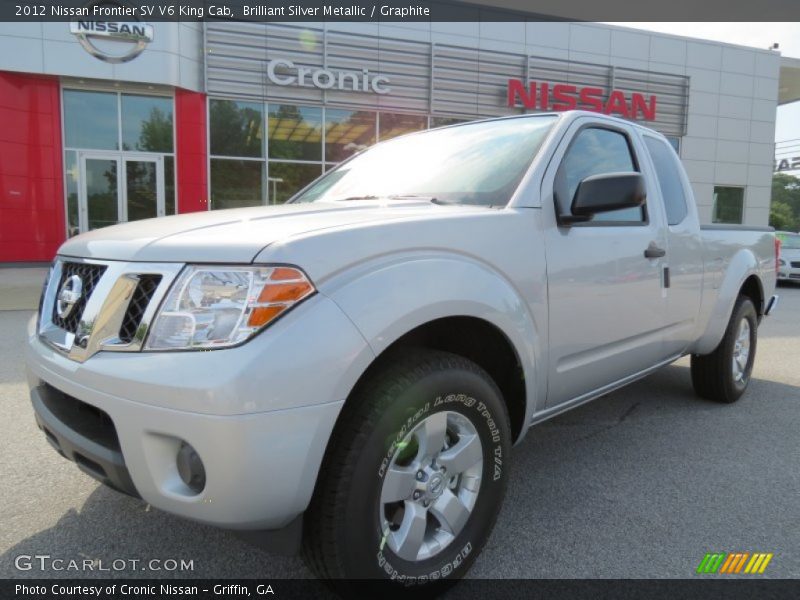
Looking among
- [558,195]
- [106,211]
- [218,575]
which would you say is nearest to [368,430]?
[218,575]

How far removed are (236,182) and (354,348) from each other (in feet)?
47.5

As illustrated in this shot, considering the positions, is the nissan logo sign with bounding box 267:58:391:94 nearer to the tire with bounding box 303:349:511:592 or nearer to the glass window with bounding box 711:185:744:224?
the glass window with bounding box 711:185:744:224

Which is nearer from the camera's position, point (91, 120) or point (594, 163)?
point (594, 163)

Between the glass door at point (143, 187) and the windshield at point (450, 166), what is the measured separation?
12301 millimetres

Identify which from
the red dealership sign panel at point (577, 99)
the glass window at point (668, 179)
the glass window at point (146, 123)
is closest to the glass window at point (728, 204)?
the red dealership sign panel at point (577, 99)

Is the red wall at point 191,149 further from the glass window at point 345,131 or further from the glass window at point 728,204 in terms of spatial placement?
the glass window at point 728,204

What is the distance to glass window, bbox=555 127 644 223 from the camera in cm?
263

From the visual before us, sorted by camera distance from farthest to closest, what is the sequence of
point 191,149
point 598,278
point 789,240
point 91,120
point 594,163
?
point 789,240 → point 191,149 → point 91,120 → point 594,163 → point 598,278

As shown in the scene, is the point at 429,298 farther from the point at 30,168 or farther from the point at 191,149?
the point at 30,168

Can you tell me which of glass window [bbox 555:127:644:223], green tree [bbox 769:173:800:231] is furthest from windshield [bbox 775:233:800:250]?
green tree [bbox 769:173:800:231]

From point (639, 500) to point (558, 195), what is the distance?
4.86 ft

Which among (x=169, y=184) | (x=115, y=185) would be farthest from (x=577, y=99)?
(x=115, y=185)

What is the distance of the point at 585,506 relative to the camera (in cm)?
269

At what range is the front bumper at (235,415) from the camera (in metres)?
1.50
